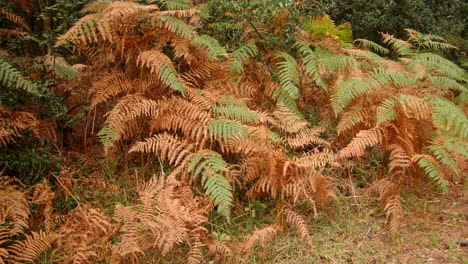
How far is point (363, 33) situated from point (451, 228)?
13.6 ft

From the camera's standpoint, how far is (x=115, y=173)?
12.8ft

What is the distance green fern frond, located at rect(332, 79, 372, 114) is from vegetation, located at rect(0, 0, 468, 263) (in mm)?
14

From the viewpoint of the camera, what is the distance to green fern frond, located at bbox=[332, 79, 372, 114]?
12.9ft

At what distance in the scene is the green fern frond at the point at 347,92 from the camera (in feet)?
Result: 12.9

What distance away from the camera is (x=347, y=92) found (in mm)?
3963

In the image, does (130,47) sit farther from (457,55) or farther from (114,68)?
(457,55)

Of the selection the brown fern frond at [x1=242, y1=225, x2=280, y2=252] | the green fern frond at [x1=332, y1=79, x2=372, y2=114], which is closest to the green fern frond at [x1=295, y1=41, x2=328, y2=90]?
the green fern frond at [x1=332, y1=79, x2=372, y2=114]

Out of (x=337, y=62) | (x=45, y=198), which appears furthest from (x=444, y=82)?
(x=45, y=198)

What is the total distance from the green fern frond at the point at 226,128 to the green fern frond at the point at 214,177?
185 mm

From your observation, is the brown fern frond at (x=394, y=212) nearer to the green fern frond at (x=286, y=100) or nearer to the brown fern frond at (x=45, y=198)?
the green fern frond at (x=286, y=100)

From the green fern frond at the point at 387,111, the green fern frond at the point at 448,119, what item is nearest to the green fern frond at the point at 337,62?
the green fern frond at the point at 387,111

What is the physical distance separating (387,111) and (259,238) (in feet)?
5.74

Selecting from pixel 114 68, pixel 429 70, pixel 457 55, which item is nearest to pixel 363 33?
pixel 457 55

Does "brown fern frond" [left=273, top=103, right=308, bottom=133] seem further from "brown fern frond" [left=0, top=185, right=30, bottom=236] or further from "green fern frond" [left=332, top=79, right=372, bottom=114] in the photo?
"brown fern frond" [left=0, top=185, right=30, bottom=236]
